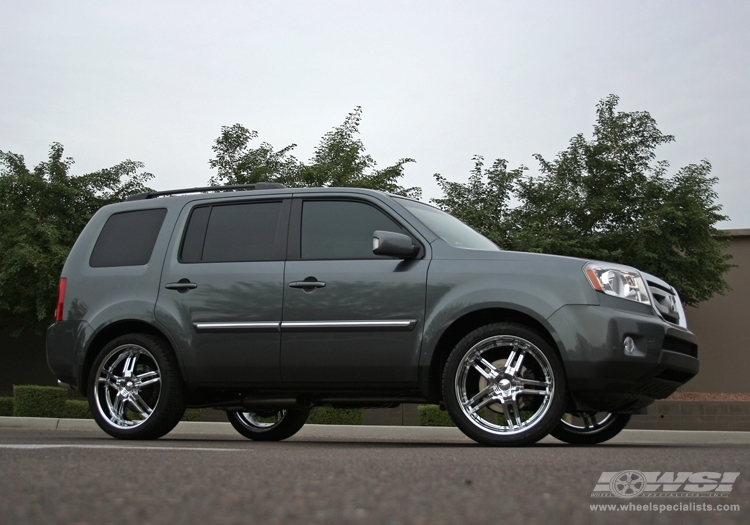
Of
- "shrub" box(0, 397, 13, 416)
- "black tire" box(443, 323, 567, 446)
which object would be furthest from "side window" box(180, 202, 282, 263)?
"shrub" box(0, 397, 13, 416)

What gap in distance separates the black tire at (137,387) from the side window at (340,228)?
4.79 feet

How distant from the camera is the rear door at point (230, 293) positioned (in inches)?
292

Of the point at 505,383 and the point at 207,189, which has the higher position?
the point at 207,189

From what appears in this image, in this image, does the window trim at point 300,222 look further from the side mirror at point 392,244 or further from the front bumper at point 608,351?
the front bumper at point 608,351

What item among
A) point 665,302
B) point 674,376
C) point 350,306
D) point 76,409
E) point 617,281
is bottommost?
point 76,409

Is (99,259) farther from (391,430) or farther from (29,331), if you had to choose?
(29,331)

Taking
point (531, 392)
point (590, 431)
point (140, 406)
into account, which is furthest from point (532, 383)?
point (140, 406)

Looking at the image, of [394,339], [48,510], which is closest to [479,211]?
[394,339]

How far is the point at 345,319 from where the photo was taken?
7.14m

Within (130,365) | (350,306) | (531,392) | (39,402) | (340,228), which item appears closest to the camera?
(531,392)

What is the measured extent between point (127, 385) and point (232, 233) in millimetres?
1503

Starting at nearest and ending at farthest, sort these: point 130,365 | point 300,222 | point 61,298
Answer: point 300,222 → point 130,365 → point 61,298

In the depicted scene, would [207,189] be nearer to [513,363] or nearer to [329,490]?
[513,363]

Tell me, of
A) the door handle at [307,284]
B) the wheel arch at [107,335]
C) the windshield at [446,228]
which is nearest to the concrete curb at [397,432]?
the wheel arch at [107,335]
